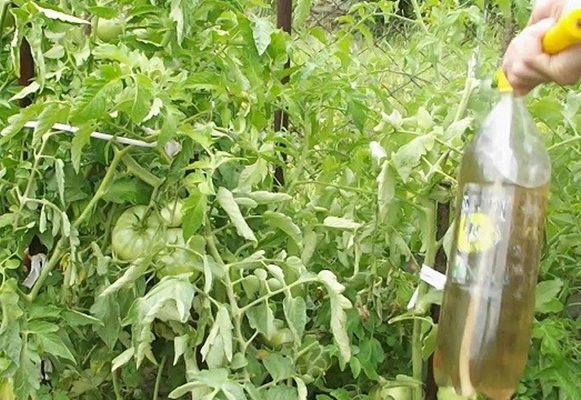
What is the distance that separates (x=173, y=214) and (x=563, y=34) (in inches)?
18.8

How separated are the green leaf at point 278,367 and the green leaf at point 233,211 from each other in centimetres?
14

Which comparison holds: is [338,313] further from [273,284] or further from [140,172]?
[140,172]

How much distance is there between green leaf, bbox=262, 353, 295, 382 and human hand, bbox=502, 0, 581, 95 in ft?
1.31

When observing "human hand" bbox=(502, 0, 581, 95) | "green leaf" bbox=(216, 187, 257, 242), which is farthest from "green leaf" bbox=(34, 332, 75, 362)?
"human hand" bbox=(502, 0, 581, 95)

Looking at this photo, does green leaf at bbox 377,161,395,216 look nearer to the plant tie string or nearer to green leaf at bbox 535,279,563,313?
the plant tie string

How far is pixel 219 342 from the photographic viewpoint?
0.95 metres

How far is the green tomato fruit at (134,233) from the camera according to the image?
1044 millimetres

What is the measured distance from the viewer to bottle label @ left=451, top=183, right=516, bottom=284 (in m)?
0.95

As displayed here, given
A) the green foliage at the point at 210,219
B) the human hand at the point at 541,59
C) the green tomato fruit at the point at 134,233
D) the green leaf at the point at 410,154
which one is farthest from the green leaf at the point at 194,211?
the human hand at the point at 541,59

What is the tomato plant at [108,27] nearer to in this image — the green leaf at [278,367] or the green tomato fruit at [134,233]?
the green tomato fruit at [134,233]

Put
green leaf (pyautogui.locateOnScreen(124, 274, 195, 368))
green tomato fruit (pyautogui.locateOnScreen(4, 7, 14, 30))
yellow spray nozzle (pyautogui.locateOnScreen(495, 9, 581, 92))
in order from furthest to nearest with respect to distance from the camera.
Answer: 1. green tomato fruit (pyautogui.locateOnScreen(4, 7, 14, 30))
2. green leaf (pyautogui.locateOnScreen(124, 274, 195, 368))
3. yellow spray nozzle (pyautogui.locateOnScreen(495, 9, 581, 92))

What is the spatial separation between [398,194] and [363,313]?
0.17 metres

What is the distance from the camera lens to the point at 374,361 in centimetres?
113

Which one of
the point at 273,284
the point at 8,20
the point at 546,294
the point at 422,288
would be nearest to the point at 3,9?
the point at 8,20
